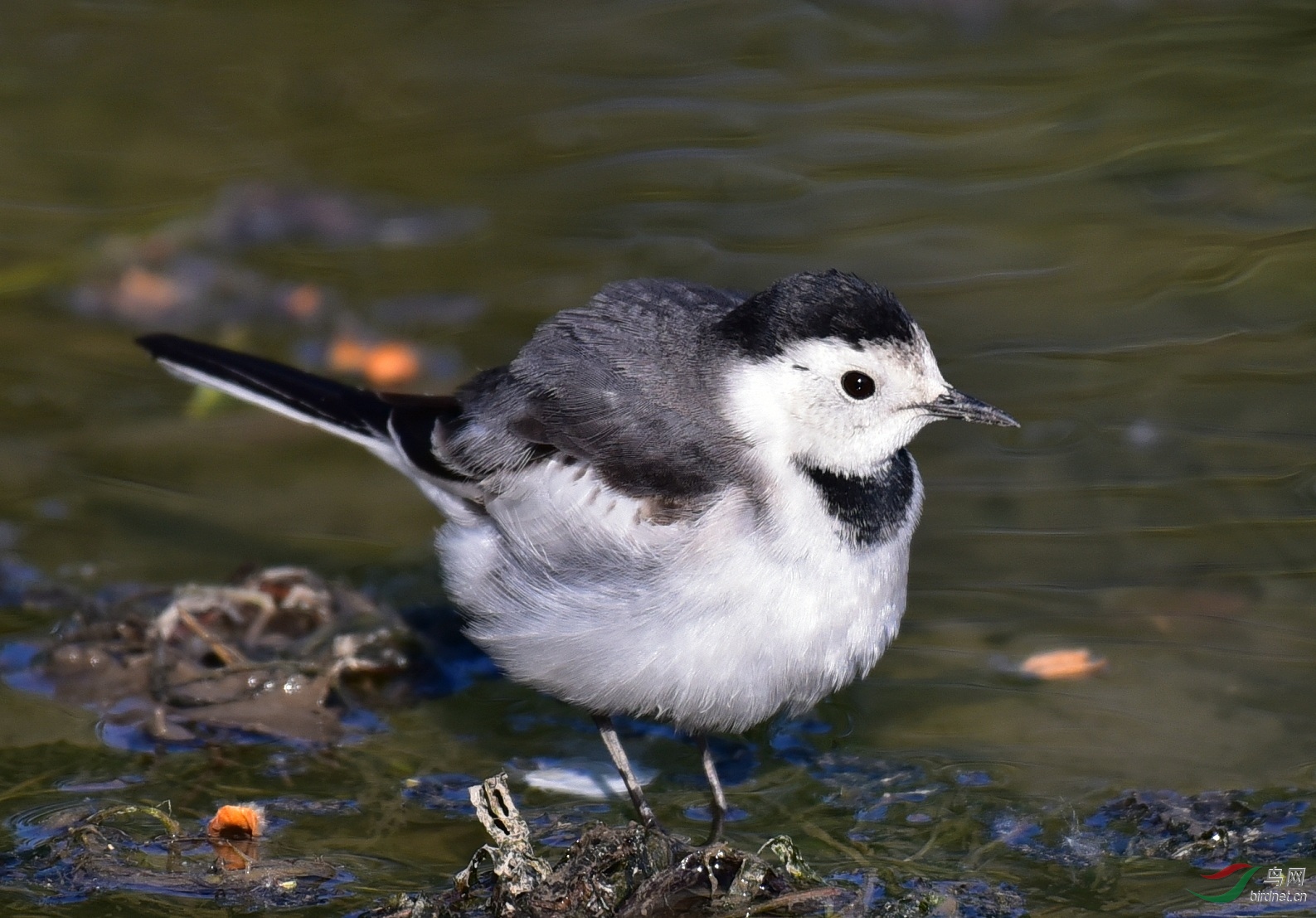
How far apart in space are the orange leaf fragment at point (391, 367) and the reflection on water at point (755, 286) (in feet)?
0.47

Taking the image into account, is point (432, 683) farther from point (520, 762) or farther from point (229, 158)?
point (229, 158)

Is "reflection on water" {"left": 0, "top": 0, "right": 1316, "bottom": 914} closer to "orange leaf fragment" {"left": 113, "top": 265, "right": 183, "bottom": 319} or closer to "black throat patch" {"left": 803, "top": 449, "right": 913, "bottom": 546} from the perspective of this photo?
"orange leaf fragment" {"left": 113, "top": 265, "right": 183, "bottom": 319}

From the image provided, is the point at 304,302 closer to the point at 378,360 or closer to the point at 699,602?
the point at 378,360

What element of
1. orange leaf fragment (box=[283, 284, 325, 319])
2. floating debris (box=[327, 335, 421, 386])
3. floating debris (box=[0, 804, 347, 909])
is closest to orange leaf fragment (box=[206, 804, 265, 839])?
floating debris (box=[0, 804, 347, 909])

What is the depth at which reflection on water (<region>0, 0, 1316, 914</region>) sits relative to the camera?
5770mm

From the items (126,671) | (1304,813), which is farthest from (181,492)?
(1304,813)

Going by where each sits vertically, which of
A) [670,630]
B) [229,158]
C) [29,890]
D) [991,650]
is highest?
[229,158]

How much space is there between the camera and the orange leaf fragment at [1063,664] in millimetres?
6102

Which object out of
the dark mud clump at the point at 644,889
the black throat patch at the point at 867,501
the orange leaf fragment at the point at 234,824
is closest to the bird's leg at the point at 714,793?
the dark mud clump at the point at 644,889

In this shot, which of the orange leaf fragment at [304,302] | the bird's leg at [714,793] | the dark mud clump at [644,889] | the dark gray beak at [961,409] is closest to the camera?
the dark mud clump at [644,889]

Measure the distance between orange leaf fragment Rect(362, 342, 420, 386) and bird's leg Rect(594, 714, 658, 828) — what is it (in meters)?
3.26

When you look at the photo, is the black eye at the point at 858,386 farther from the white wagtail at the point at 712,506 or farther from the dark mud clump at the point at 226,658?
the dark mud clump at the point at 226,658

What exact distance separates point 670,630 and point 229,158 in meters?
7.03

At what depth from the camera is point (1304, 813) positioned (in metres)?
5.09
